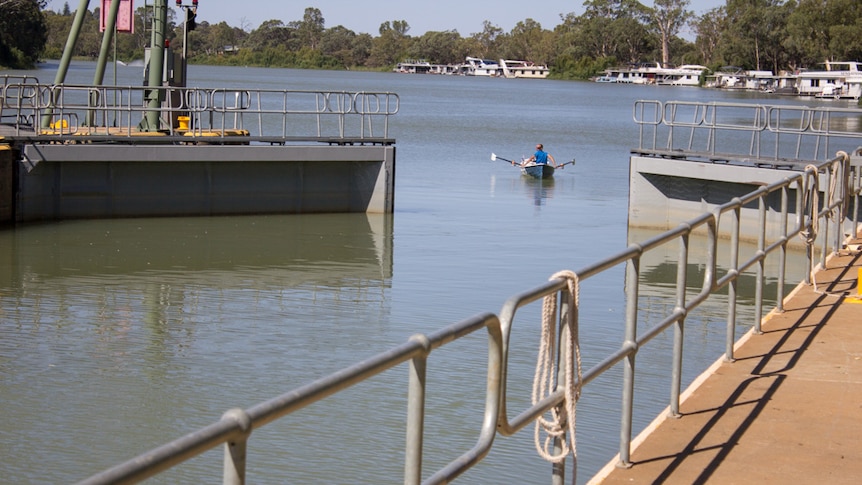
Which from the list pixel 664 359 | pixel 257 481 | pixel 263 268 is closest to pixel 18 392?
pixel 257 481

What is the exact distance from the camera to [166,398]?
36.1 ft

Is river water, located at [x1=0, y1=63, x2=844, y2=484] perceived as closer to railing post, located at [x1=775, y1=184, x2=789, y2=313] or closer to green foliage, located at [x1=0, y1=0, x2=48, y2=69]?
railing post, located at [x1=775, y1=184, x2=789, y2=313]

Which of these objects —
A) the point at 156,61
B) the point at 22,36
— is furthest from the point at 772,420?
the point at 22,36

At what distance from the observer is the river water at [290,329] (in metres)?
9.45

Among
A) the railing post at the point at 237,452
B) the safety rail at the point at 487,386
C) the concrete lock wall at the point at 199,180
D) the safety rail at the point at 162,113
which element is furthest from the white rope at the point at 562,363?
the concrete lock wall at the point at 199,180

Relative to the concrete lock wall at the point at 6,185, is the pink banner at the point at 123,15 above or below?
above

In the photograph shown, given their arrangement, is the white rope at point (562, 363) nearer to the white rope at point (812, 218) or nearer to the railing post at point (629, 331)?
the railing post at point (629, 331)

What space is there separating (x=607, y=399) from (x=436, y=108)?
79.1 m

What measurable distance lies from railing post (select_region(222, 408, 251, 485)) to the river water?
592 centimetres

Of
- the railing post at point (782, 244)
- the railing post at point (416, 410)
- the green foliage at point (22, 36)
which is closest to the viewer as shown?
the railing post at point (416, 410)

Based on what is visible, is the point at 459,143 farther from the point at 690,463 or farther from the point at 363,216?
the point at 690,463

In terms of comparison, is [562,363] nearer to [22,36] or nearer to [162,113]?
[162,113]

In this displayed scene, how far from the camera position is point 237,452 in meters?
2.88

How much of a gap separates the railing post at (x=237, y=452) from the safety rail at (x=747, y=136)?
14.3m
